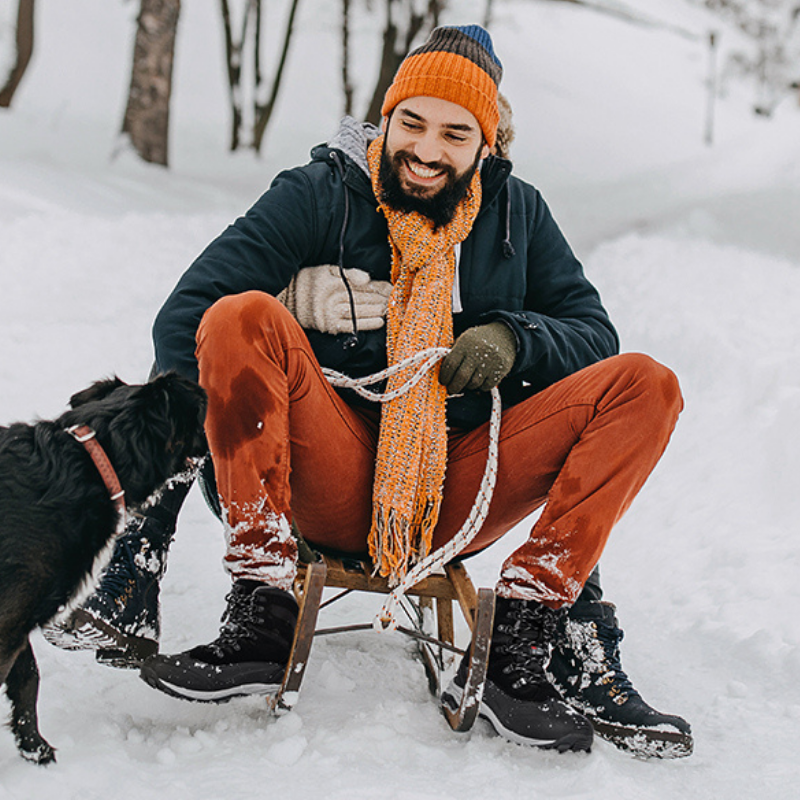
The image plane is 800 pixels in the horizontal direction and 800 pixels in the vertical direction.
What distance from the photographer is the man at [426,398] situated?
2090mm

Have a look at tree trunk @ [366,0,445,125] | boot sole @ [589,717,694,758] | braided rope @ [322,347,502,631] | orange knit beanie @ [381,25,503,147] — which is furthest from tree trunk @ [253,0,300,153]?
boot sole @ [589,717,694,758]

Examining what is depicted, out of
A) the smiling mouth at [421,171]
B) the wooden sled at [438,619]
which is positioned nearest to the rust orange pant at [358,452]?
the wooden sled at [438,619]

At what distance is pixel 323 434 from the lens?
224cm

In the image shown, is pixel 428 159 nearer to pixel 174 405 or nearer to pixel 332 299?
→ pixel 332 299

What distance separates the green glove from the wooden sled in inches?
20.7

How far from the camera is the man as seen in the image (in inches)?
82.3

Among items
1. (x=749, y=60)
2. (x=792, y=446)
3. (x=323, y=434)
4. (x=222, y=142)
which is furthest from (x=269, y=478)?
(x=749, y=60)

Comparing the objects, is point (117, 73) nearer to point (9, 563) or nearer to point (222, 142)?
point (222, 142)

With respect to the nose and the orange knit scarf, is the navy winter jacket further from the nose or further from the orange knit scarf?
the nose

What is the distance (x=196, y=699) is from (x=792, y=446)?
2.98 meters

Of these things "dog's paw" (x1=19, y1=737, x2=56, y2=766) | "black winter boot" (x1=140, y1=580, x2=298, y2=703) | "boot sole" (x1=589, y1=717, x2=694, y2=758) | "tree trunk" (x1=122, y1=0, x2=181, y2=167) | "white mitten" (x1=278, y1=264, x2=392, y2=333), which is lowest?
"dog's paw" (x1=19, y1=737, x2=56, y2=766)

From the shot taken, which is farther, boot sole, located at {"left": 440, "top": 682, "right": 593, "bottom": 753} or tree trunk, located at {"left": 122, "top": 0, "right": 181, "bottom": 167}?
tree trunk, located at {"left": 122, "top": 0, "right": 181, "bottom": 167}

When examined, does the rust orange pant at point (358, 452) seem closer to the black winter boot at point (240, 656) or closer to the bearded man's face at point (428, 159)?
the black winter boot at point (240, 656)

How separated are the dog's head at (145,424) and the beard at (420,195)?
86 centimetres
